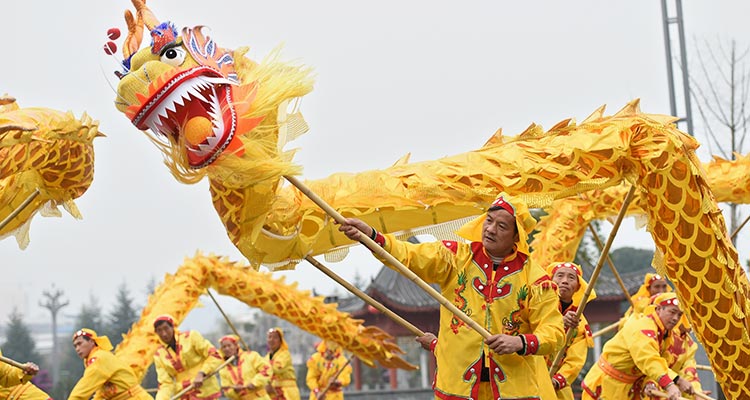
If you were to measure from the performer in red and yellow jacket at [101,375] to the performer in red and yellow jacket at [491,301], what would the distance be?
142 inches

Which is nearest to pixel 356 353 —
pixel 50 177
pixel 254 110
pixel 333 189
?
pixel 50 177

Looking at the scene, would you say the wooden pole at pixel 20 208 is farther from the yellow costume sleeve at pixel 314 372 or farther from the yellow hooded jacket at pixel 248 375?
the yellow costume sleeve at pixel 314 372

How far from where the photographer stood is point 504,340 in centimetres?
429

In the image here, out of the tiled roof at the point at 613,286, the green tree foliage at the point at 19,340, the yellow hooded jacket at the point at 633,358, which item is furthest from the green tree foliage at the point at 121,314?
the yellow hooded jacket at the point at 633,358

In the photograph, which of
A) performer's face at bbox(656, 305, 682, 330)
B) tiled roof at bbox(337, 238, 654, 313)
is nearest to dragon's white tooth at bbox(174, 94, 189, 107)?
performer's face at bbox(656, 305, 682, 330)

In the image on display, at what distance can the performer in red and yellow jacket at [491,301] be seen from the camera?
14.7 ft

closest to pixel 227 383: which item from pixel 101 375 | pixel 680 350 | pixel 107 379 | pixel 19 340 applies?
pixel 107 379

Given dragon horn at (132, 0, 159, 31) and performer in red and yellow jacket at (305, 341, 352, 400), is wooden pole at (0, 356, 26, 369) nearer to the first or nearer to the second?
dragon horn at (132, 0, 159, 31)

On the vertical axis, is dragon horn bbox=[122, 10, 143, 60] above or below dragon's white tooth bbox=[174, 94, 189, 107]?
above

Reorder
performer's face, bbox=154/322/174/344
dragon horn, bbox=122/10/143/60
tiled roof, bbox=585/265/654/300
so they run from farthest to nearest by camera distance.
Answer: tiled roof, bbox=585/265/654/300 → performer's face, bbox=154/322/174/344 → dragon horn, bbox=122/10/143/60

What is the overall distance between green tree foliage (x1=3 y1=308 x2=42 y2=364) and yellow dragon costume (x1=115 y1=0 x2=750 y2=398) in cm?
2609

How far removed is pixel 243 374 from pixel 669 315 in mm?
6749

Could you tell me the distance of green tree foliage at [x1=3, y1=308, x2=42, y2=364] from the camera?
30234mm

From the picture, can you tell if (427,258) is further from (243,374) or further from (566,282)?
(243,374)
